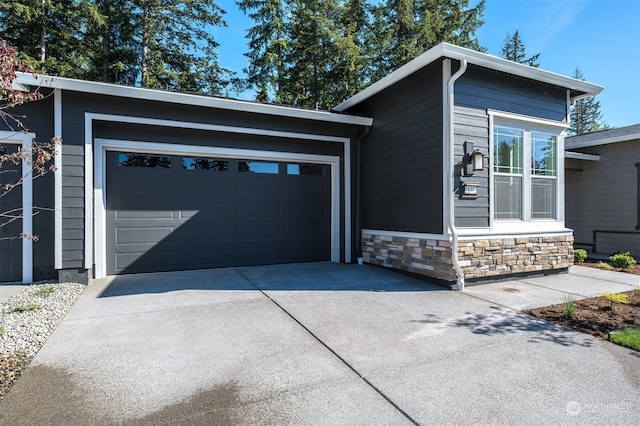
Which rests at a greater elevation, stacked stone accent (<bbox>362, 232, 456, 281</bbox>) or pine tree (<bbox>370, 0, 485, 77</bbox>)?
pine tree (<bbox>370, 0, 485, 77</bbox>)

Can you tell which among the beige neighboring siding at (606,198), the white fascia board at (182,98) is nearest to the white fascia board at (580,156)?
the beige neighboring siding at (606,198)

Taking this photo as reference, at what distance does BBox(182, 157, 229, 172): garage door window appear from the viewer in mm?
6375

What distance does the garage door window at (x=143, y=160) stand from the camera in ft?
19.5

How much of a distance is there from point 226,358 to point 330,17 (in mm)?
14426

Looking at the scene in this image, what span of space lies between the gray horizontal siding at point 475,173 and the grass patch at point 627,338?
2288mm

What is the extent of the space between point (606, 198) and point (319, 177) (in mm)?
7691

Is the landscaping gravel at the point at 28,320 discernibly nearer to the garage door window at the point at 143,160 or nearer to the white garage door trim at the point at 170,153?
the white garage door trim at the point at 170,153

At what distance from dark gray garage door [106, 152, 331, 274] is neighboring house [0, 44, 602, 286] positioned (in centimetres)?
2

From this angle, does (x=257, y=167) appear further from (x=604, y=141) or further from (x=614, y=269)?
(x=604, y=141)

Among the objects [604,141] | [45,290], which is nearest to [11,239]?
[45,290]

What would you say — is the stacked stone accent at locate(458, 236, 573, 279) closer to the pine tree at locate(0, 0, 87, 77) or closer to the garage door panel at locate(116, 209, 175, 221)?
the garage door panel at locate(116, 209, 175, 221)

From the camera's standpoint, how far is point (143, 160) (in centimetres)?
609

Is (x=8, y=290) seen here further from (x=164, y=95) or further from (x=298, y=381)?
(x=298, y=381)

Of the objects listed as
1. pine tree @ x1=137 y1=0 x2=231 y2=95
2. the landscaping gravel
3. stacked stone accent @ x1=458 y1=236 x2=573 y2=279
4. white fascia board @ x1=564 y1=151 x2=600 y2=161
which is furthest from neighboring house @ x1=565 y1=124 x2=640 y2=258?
pine tree @ x1=137 y1=0 x2=231 y2=95
